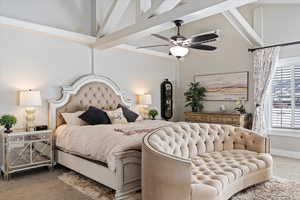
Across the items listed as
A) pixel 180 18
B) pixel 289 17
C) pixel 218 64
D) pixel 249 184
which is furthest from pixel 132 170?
pixel 289 17

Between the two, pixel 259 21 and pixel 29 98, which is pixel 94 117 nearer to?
pixel 29 98

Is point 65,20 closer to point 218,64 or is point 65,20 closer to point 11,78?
point 11,78

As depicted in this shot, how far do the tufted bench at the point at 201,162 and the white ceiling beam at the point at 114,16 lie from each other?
2.94 metres

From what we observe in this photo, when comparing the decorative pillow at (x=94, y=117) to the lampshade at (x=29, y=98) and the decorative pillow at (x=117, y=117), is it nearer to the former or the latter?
the decorative pillow at (x=117, y=117)

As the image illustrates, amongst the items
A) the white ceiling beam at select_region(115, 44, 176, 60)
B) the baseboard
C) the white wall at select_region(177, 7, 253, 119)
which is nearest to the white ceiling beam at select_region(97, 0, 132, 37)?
the white ceiling beam at select_region(115, 44, 176, 60)

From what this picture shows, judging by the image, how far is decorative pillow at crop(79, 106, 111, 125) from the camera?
452cm

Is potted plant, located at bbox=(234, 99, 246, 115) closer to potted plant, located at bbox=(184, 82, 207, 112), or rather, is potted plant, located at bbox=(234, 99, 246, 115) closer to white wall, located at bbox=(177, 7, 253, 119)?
white wall, located at bbox=(177, 7, 253, 119)

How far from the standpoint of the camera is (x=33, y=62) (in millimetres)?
4457

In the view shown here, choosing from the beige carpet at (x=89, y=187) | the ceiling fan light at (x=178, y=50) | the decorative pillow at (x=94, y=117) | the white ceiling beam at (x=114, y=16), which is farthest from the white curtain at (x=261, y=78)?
the beige carpet at (x=89, y=187)

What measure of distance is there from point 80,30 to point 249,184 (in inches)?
182

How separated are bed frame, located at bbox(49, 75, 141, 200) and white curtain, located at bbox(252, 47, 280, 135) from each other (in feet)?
10.4

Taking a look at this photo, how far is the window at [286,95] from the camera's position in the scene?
522 cm

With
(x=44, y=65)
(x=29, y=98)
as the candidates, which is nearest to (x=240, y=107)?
(x=44, y=65)

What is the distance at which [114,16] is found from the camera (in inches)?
197
